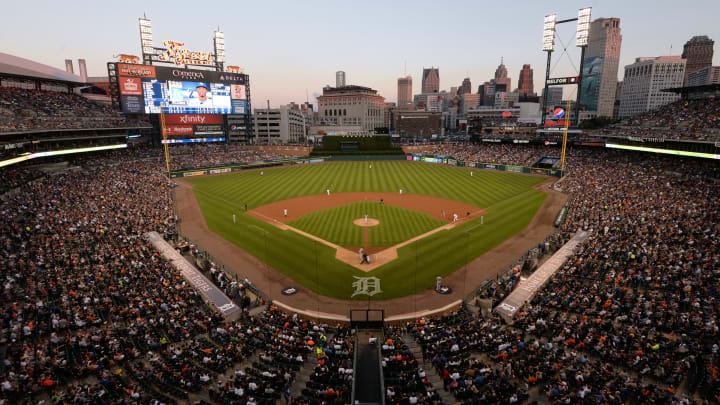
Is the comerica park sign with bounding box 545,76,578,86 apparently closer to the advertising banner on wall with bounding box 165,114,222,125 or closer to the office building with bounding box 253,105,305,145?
the advertising banner on wall with bounding box 165,114,222,125

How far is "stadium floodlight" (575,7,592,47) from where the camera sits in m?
57.8

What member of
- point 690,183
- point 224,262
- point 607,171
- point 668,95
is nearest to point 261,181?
point 224,262

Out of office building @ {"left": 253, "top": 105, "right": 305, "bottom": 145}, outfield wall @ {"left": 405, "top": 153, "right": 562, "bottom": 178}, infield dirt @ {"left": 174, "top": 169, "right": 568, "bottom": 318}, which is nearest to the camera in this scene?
infield dirt @ {"left": 174, "top": 169, "right": 568, "bottom": 318}

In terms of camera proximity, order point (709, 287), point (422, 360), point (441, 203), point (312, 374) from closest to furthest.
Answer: point (312, 374) → point (422, 360) → point (709, 287) → point (441, 203)

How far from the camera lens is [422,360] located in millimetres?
13633

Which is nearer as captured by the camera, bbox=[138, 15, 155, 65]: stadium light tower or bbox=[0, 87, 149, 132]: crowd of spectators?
bbox=[0, 87, 149, 132]: crowd of spectators

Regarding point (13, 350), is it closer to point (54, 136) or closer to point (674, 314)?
point (674, 314)

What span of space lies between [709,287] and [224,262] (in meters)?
27.4

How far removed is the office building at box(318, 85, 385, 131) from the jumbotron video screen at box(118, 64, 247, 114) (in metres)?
94.9

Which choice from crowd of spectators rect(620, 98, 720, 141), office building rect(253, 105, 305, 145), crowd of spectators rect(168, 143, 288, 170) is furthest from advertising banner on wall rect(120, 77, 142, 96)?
crowd of spectators rect(620, 98, 720, 141)

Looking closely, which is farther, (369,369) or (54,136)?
(54,136)

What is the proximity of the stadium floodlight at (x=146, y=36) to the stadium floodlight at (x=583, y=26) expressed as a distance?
3144 inches

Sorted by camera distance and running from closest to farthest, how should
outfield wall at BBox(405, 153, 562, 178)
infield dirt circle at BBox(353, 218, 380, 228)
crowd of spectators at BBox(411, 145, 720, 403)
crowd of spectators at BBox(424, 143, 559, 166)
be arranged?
crowd of spectators at BBox(411, 145, 720, 403), infield dirt circle at BBox(353, 218, 380, 228), outfield wall at BBox(405, 153, 562, 178), crowd of spectators at BBox(424, 143, 559, 166)

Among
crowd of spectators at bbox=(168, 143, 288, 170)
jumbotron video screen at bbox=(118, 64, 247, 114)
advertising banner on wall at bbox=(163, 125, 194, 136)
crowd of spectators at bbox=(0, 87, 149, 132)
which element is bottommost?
crowd of spectators at bbox=(168, 143, 288, 170)
